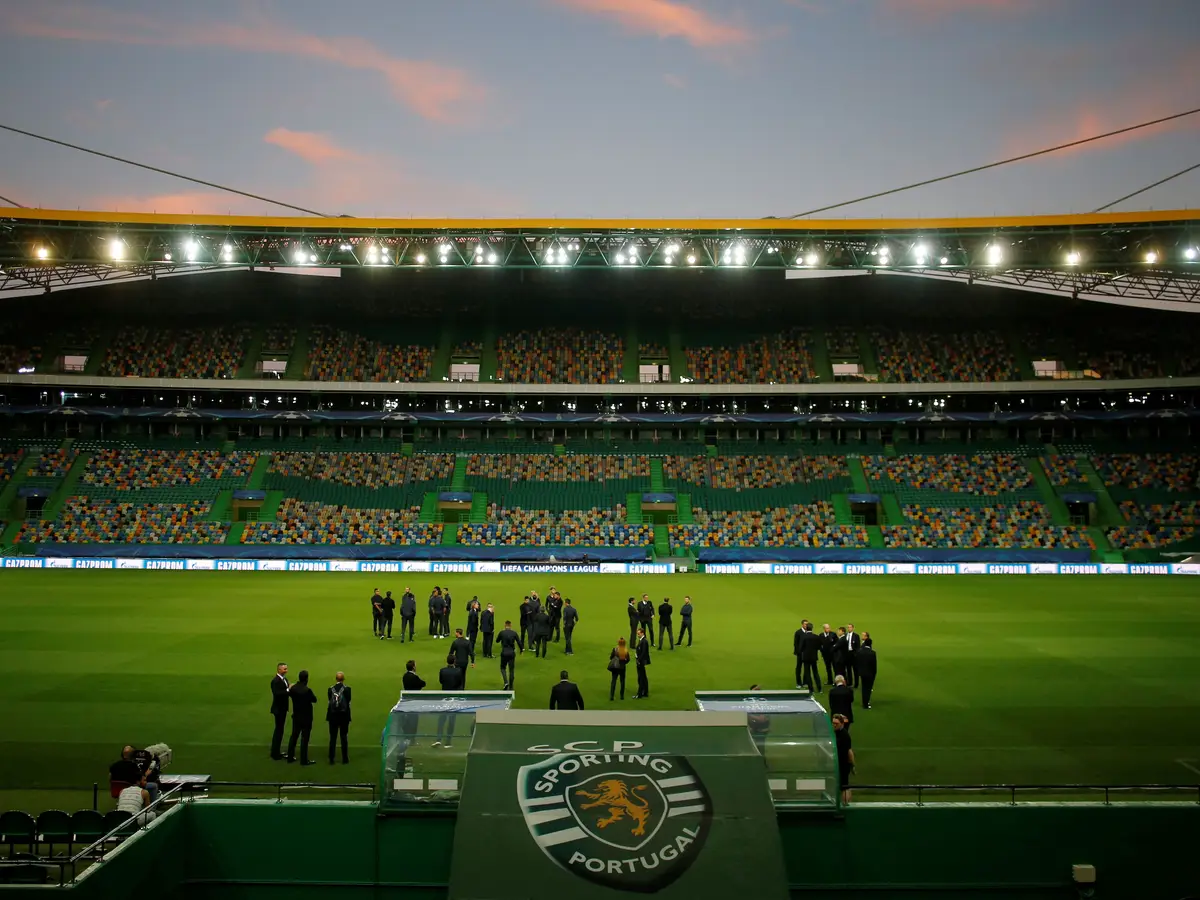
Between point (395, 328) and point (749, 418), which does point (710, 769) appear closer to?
point (749, 418)

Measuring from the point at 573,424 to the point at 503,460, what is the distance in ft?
17.1

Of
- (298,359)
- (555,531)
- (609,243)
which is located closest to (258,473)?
(298,359)

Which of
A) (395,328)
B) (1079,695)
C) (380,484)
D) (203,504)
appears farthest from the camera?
(395,328)

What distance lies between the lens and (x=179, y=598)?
92.1ft

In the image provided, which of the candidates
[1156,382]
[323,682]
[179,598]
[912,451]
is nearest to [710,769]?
[323,682]

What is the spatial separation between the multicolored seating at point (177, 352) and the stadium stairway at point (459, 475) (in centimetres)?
1537

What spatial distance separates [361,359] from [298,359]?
4.00 m

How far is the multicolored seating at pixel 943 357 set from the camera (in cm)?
5081

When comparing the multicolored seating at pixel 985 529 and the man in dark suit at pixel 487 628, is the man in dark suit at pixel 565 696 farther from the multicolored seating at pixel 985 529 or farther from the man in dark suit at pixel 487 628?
the multicolored seating at pixel 985 529

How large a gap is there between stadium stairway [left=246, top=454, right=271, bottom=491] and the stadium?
0.25 m

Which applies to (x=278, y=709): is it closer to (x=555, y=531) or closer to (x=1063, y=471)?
(x=555, y=531)

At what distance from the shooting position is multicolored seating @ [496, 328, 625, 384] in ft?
170

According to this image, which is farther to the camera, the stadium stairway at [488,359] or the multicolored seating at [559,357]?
the stadium stairway at [488,359]

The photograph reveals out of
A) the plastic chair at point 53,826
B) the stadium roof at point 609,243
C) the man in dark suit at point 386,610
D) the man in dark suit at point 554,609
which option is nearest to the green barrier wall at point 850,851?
the plastic chair at point 53,826
